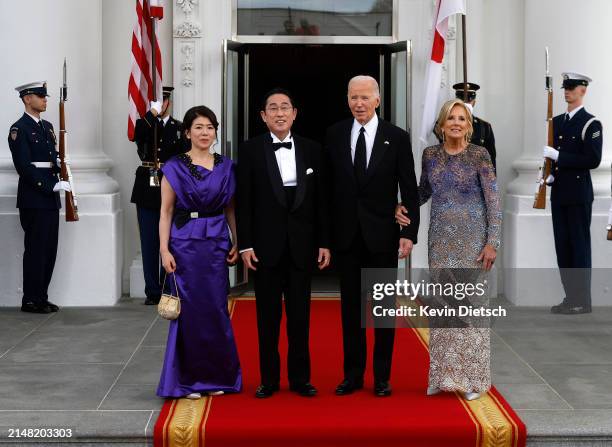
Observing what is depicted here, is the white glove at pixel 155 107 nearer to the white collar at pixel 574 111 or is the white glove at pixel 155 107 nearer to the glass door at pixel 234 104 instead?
the glass door at pixel 234 104

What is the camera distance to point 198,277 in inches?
220

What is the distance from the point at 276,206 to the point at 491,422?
165 cm

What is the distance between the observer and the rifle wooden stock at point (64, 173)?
8539 millimetres

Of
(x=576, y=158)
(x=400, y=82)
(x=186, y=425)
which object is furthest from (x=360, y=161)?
(x=400, y=82)

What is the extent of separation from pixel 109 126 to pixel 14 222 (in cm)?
151

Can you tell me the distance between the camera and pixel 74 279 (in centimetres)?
914

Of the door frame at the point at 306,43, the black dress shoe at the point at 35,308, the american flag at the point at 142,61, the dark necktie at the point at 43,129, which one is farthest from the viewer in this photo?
the door frame at the point at 306,43

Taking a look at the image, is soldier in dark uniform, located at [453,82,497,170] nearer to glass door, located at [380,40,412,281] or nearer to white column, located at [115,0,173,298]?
glass door, located at [380,40,412,281]

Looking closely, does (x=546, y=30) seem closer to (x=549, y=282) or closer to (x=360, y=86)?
(x=549, y=282)

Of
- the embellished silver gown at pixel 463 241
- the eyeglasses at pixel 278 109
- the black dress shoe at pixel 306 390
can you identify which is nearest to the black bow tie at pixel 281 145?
the eyeglasses at pixel 278 109

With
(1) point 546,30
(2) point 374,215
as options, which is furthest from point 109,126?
(2) point 374,215

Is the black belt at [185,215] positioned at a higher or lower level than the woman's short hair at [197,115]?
lower

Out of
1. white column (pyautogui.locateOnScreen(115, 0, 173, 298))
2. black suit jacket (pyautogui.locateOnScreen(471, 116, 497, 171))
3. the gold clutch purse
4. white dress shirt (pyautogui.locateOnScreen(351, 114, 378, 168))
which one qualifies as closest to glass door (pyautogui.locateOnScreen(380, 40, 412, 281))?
black suit jacket (pyautogui.locateOnScreen(471, 116, 497, 171))

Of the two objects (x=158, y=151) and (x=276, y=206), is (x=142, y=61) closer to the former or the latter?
(x=158, y=151)
